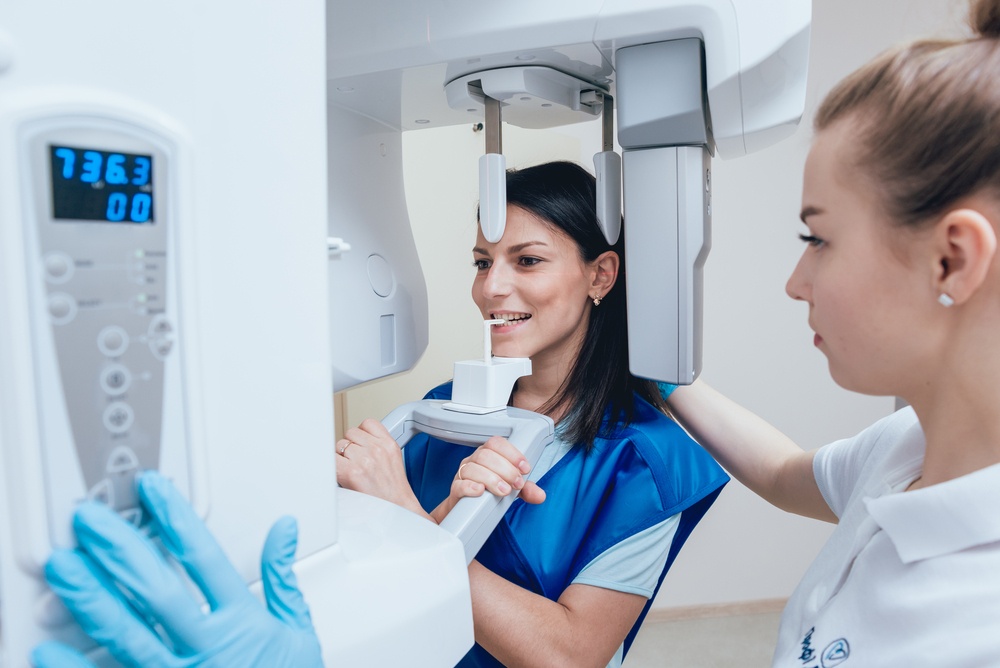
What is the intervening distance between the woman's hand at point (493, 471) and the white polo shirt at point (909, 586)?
0.35m

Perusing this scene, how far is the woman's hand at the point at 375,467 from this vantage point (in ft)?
2.97

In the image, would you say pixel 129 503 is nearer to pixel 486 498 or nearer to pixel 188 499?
pixel 188 499

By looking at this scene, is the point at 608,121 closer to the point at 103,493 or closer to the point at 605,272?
the point at 605,272

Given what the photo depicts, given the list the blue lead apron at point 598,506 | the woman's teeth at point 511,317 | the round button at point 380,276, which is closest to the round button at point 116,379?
the round button at point 380,276

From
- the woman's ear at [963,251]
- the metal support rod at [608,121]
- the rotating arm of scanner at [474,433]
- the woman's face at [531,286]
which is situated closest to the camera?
the woman's ear at [963,251]

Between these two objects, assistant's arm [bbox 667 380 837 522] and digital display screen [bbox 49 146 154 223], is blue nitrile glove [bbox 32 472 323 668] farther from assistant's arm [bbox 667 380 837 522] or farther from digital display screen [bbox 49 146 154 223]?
assistant's arm [bbox 667 380 837 522]

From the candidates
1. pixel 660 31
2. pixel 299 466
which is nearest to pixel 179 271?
pixel 299 466

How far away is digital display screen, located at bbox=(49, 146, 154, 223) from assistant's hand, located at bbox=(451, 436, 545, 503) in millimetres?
505

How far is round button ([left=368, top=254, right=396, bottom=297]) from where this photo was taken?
1026mm

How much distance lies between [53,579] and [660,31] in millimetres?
746

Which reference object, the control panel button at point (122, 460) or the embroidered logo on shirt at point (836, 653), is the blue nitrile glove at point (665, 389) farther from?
the control panel button at point (122, 460)

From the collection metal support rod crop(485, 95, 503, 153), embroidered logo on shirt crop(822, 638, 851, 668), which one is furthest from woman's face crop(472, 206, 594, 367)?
embroidered logo on shirt crop(822, 638, 851, 668)

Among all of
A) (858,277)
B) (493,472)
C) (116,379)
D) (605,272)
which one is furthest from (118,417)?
(605,272)

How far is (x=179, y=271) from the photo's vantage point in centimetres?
42
